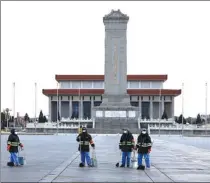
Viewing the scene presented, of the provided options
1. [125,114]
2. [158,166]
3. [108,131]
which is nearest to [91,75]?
[125,114]

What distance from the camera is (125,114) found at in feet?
285

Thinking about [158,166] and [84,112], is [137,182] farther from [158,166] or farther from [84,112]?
[84,112]

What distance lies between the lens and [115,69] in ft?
286

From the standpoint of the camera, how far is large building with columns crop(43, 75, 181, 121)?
114 meters

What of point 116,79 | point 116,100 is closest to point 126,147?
point 116,79

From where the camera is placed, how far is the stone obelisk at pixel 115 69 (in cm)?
8706

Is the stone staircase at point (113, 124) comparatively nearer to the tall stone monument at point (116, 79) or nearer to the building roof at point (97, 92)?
the tall stone monument at point (116, 79)

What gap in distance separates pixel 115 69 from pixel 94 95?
29115 mm

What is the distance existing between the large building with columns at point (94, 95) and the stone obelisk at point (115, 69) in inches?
914

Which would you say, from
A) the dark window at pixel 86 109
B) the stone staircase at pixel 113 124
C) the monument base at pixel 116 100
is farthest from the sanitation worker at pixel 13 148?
the dark window at pixel 86 109

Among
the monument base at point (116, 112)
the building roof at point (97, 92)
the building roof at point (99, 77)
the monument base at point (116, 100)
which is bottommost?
the monument base at point (116, 112)

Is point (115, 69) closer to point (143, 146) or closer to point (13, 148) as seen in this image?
point (13, 148)

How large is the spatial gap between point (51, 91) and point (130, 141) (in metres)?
95.7

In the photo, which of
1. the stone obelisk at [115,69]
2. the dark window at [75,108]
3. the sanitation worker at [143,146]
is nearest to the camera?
the sanitation worker at [143,146]
